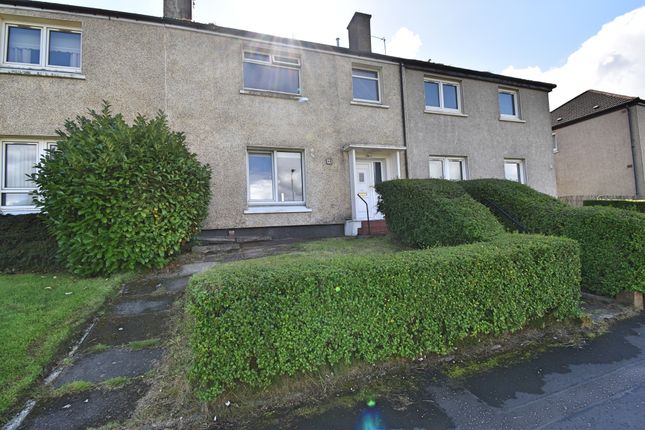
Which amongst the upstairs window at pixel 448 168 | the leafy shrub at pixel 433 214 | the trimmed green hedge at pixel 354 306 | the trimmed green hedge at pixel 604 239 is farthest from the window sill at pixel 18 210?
the upstairs window at pixel 448 168

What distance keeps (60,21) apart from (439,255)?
1056 cm

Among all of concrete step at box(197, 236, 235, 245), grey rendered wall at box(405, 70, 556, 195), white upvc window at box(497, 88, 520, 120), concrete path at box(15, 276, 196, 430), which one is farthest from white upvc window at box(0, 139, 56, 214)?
white upvc window at box(497, 88, 520, 120)

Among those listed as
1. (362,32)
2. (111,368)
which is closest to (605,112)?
(362,32)

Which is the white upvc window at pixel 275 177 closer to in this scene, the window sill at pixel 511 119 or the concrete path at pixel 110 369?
the concrete path at pixel 110 369

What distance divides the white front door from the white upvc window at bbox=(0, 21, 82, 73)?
8171 mm

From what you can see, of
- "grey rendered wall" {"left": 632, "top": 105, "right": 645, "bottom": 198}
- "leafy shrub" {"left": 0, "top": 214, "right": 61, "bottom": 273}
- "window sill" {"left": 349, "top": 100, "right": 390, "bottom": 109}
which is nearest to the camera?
"leafy shrub" {"left": 0, "top": 214, "right": 61, "bottom": 273}

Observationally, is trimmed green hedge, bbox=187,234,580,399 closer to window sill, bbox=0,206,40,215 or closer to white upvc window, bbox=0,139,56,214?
window sill, bbox=0,206,40,215

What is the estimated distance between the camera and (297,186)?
9.56 meters

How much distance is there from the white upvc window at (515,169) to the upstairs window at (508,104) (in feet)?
5.95

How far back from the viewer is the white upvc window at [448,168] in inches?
446

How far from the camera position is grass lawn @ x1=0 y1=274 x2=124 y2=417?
8.63 feet

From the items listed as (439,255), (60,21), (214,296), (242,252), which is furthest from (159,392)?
(60,21)

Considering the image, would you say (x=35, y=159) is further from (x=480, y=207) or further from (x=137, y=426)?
(x=480, y=207)

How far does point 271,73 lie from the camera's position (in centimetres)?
962
